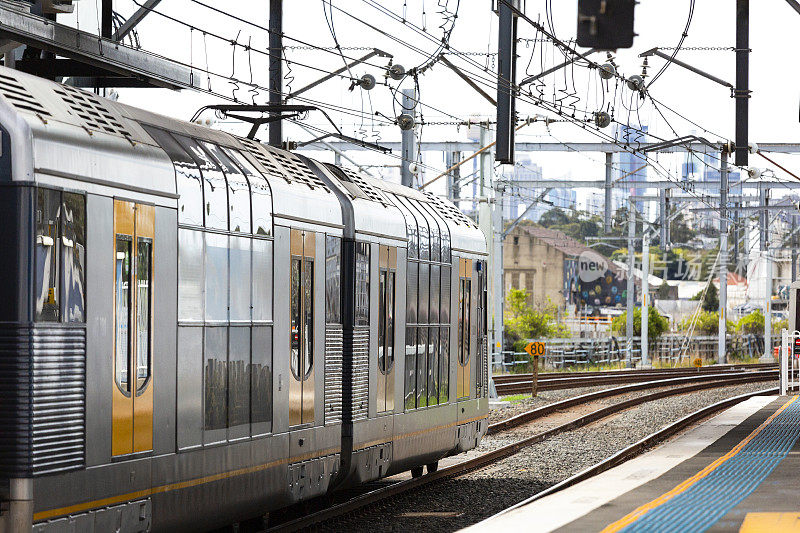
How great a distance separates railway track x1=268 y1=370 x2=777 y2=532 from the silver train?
0.38 m

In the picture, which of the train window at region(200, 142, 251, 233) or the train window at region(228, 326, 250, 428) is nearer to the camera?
the train window at region(228, 326, 250, 428)

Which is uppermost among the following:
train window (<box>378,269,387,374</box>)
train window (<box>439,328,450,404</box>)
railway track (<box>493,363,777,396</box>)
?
train window (<box>378,269,387,374</box>)

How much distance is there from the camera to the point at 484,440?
72.3ft

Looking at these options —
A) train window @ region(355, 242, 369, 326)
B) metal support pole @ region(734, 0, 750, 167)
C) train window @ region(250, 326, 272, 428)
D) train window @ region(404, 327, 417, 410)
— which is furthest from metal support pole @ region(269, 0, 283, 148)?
train window @ region(250, 326, 272, 428)

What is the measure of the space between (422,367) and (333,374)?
9.80 ft

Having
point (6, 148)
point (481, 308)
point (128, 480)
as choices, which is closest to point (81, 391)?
point (128, 480)

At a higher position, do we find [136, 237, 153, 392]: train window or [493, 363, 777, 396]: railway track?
[136, 237, 153, 392]: train window

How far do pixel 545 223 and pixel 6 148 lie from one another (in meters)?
145

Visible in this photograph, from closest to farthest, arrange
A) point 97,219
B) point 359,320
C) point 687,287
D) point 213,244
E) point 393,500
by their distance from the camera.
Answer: point 97,219 < point 213,244 < point 359,320 < point 393,500 < point 687,287

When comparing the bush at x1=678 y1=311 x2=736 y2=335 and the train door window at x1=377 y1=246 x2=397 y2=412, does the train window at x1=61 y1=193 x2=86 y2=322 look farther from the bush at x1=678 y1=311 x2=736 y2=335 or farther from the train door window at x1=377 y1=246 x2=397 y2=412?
the bush at x1=678 y1=311 x2=736 y2=335

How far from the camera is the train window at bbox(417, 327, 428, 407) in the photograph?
50.1 ft

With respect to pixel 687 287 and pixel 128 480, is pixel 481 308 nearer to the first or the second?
pixel 128 480

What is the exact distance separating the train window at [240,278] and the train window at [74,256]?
2181 millimetres

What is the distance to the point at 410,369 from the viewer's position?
1498 cm
